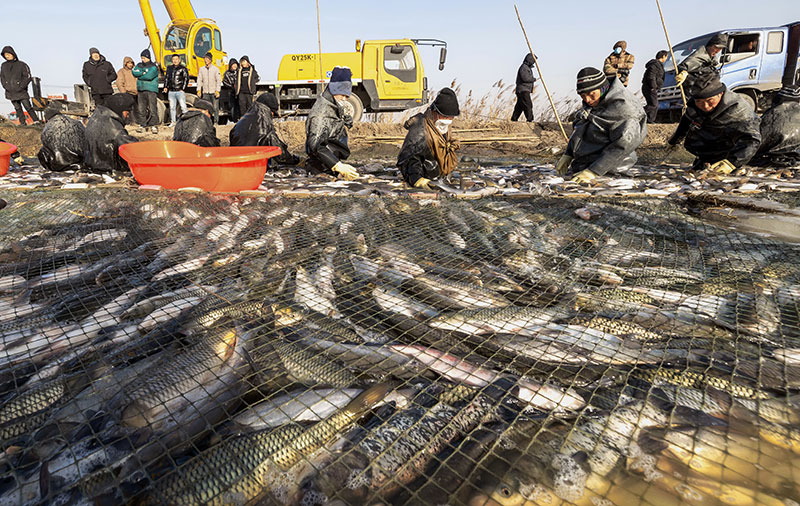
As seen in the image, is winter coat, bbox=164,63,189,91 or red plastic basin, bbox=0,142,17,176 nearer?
red plastic basin, bbox=0,142,17,176

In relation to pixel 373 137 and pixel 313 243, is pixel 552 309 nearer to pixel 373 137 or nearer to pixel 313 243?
pixel 313 243

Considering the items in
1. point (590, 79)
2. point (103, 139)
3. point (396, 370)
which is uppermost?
point (590, 79)

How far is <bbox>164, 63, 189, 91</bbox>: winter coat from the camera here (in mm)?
12172

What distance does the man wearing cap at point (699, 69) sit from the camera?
6730 millimetres

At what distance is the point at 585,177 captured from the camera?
21.4ft

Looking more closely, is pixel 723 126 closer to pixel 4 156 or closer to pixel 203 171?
pixel 203 171

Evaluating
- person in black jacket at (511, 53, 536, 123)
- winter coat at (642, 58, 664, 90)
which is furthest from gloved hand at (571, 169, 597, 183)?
winter coat at (642, 58, 664, 90)

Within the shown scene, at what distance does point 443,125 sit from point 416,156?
61 cm

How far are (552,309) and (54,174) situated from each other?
7929 millimetres

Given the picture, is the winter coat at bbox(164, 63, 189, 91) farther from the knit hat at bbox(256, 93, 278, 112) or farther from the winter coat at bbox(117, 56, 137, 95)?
the knit hat at bbox(256, 93, 278, 112)

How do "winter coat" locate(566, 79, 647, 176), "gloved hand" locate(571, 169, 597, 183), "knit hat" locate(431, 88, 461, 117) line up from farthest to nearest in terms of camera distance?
"winter coat" locate(566, 79, 647, 176) < "gloved hand" locate(571, 169, 597, 183) < "knit hat" locate(431, 88, 461, 117)

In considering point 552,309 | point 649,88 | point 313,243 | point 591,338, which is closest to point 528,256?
point 552,309

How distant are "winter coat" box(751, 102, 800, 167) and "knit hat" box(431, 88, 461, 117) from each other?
5.99 meters

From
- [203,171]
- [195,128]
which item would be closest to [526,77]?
[195,128]
